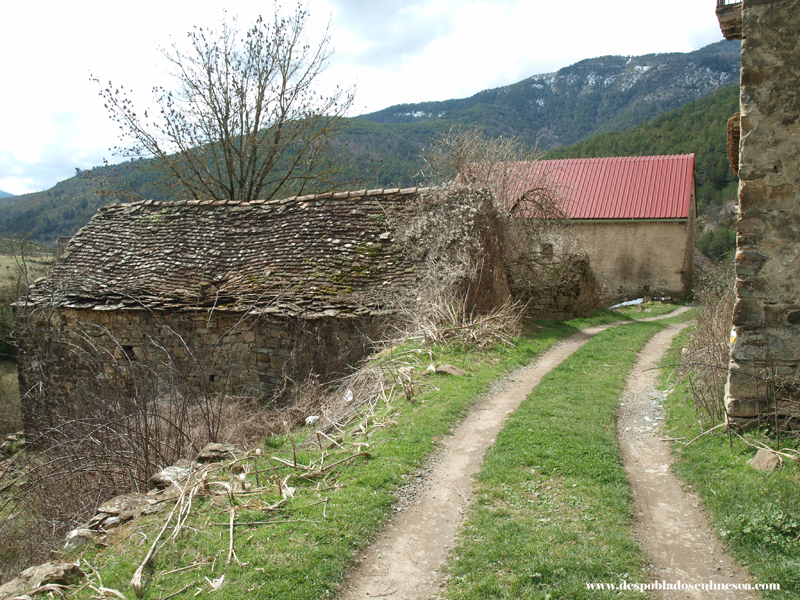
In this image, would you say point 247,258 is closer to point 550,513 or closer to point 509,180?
point 509,180

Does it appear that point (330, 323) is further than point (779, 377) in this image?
Yes

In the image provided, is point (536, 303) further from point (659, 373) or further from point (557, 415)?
point (557, 415)

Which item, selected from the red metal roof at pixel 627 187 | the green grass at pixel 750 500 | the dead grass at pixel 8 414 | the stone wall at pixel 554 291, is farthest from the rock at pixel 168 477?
the red metal roof at pixel 627 187

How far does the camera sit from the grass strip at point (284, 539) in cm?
381

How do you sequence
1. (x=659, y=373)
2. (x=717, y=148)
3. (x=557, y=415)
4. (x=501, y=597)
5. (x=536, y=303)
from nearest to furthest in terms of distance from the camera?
(x=501, y=597) → (x=557, y=415) → (x=659, y=373) → (x=536, y=303) → (x=717, y=148)

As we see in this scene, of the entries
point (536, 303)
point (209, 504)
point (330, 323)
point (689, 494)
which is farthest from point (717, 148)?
point (209, 504)

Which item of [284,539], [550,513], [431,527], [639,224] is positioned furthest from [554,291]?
[284,539]

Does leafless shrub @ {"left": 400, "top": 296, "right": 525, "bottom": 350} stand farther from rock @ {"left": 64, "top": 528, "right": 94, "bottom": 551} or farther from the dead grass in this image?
the dead grass

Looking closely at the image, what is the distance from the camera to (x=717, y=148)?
39500mm

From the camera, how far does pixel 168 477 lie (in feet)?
18.6

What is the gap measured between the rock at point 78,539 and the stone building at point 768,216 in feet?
21.6

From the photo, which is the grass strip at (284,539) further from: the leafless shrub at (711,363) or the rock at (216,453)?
the leafless shrub at (711,363)

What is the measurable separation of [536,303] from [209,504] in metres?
12.0

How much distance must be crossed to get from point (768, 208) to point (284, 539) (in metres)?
5.73
